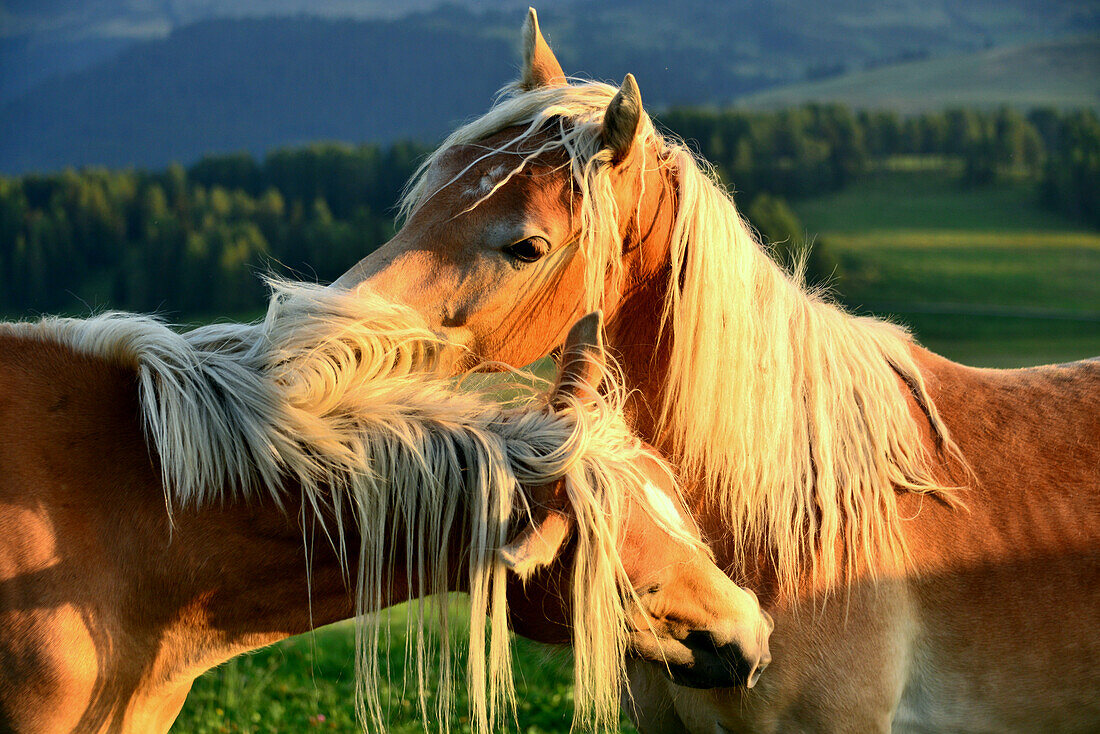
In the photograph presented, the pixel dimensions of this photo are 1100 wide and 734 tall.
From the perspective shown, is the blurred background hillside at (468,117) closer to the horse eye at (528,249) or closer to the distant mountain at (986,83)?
the distant mountain at (986,83)

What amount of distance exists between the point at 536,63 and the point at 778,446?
1.45 metres

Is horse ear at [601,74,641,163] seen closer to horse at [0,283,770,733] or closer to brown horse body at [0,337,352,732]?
horse at [0,283,770,733]

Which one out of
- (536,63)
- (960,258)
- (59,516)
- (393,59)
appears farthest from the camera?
(393,59)

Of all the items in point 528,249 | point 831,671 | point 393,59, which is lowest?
point 393,59

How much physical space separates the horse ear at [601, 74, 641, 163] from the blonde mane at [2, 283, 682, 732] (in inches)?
27.3

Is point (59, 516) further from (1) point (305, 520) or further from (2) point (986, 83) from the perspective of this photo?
(2) point (986, 83)

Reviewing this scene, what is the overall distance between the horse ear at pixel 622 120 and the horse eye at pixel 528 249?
0.31 m

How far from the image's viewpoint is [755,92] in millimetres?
87375

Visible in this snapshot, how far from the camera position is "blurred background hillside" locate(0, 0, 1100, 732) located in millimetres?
32719

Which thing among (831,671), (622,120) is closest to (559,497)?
(831,671)

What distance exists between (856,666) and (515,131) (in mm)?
1734

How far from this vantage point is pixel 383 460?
1.92m

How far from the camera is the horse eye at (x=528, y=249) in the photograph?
2238mm

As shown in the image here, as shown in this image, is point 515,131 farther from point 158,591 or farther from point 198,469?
point 158,591
